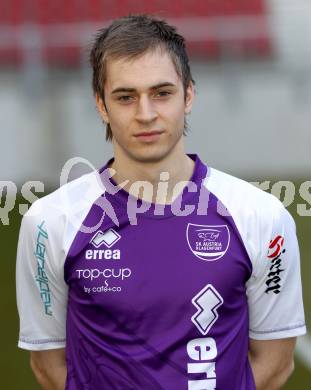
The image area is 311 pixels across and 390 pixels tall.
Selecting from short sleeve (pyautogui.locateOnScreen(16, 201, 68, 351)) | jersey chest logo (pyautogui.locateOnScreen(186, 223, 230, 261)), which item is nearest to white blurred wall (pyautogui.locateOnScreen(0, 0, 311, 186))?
short sleeve (pyautogui.locateOnScreen(16, 201, 68, 351))

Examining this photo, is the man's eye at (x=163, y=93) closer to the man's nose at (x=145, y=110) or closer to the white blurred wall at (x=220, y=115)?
the man's nose at (x=145, y=110)

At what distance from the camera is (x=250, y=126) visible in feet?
28.1

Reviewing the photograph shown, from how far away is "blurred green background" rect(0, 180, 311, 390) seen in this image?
198 inches

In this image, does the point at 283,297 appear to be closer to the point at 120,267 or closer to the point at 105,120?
the point at 120,267

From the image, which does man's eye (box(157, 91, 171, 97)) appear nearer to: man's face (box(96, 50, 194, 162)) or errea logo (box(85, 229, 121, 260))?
man's face (box(96, 50, 194, 162))

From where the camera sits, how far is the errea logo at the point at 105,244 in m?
2.61

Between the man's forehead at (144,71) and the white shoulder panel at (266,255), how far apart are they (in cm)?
35

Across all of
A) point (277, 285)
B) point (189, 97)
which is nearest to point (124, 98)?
point (189, 97)

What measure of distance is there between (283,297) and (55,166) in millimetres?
5050

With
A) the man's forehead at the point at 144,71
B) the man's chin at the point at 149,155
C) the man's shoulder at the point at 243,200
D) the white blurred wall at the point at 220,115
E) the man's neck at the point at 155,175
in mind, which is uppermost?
the man's forehead at the point at 144,71

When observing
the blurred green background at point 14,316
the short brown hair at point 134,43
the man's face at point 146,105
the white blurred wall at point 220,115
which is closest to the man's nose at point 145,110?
the man's face at point 146,105

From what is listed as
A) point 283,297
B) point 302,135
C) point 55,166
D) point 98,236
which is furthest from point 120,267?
point 302,135

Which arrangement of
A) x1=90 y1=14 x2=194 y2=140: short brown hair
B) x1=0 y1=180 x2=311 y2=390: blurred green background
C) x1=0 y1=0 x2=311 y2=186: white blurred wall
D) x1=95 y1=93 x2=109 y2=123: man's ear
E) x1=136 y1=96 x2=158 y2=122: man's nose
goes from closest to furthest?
x1=136 y1=96 x2=158 y2=122: man's nose, x1=90 y1=14 x2=194 y2=140: short brown hair, x1=95 y1=93 x2=109 y2=123: man's ear, x1=0 y1=180 x2=311 y2=390: blurred green background, x1=0 y1=0 x2=311 y2=186: white blurred wall

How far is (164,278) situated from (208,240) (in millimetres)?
160
